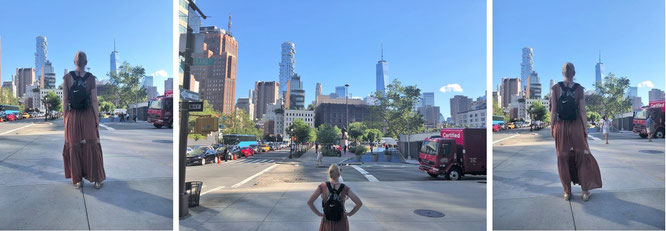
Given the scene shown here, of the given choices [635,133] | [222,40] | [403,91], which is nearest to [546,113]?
[635,133]

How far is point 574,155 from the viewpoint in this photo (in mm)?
4477

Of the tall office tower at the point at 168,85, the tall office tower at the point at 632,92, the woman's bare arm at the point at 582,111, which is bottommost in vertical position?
the woman's bare arm at the point at 582,111

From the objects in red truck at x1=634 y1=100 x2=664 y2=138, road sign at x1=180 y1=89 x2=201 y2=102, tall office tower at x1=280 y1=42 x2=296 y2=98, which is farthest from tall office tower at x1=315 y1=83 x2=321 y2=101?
red truck at x1=634 y1=100 x2=664 y2=138

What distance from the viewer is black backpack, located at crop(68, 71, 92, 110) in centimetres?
461

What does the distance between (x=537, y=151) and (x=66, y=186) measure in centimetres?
767

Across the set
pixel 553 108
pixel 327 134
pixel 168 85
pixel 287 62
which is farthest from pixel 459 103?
pixel 168 85

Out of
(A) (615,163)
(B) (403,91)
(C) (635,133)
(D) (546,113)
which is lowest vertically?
(A) (615,163)

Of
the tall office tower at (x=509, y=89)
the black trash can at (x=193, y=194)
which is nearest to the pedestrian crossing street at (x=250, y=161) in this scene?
the black trash can at (x=193, y=194)

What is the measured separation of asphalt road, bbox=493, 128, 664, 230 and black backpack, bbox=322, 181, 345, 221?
2.90 m

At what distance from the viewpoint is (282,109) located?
7.23 meters

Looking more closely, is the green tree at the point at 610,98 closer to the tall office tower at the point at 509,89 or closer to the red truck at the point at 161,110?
the tall office tower at the point at 509,89

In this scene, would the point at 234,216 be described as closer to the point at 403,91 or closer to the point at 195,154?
the point at 195,154

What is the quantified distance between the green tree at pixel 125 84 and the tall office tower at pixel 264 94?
2.22 m

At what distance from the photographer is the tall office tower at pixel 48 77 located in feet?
16.0
